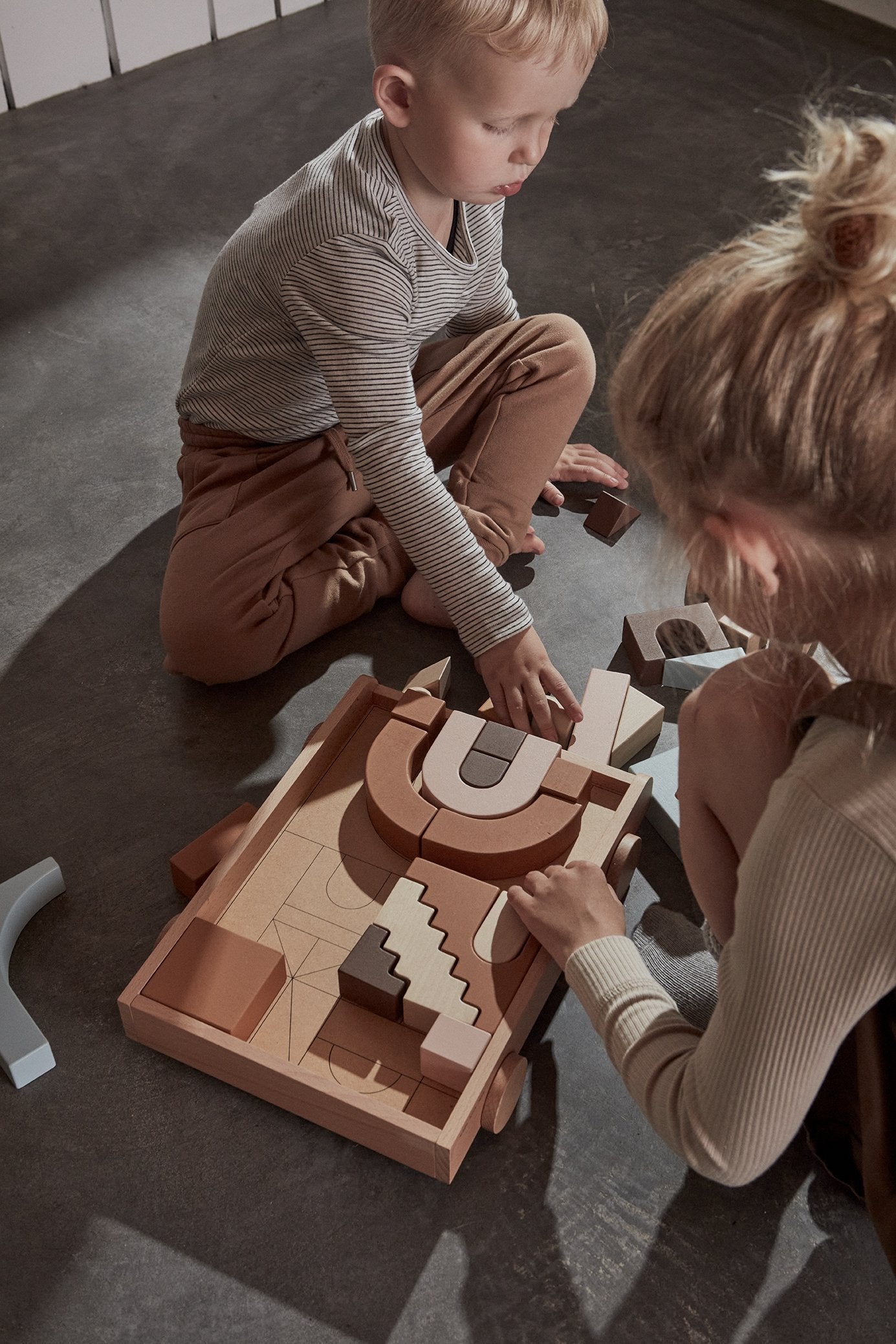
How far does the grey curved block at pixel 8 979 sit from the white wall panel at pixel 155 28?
1.71 m

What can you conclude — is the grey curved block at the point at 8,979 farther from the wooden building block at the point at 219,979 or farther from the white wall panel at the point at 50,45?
the white wall panel at the point at 50,45

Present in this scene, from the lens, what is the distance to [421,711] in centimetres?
112

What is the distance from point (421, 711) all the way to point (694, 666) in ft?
1.05

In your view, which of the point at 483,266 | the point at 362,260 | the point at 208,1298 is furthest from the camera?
the point at 483,266

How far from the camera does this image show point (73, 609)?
1.37 m

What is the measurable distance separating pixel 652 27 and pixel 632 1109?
2.20 meters

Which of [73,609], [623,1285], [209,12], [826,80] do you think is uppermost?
[209,12]

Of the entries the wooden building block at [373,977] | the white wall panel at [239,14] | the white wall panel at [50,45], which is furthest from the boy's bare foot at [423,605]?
the white wall panel at [239,14]

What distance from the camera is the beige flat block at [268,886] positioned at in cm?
103

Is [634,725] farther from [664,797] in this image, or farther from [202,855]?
[202,855]

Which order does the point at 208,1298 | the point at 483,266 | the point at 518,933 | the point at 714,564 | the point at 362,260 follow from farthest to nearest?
1. the point at 483,266
2. the point at 362,260
3. the point at 518,933
4. the point at 208,1298
5. the point at 714,564

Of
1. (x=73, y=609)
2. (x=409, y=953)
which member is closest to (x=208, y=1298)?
(x=409, y=953)

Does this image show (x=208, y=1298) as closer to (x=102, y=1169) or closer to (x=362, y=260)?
(x=102, y=1169)

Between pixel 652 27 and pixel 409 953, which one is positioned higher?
pixel 652 27
